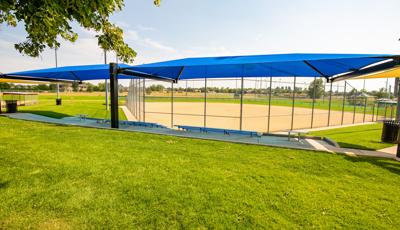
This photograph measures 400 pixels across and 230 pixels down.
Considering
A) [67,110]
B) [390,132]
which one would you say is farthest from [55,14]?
[67,110]

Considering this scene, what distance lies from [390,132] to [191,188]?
9.12 metres

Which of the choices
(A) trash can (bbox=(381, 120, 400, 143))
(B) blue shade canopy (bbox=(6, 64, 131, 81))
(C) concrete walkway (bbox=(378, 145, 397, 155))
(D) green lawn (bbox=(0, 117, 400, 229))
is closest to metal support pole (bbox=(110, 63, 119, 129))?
(B) blue shade canopy (bbox=(6, 64, 131, 81))

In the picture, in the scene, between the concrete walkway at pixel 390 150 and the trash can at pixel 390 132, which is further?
the trash can at pixel 390 132

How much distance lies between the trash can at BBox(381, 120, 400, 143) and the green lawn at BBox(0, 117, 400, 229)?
351 cm

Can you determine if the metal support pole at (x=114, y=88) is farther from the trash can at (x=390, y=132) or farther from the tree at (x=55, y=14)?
the trash can at (x=390, y=132)

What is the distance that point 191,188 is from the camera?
12.9 feet

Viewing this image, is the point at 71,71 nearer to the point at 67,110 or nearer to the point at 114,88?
the point at 114,88

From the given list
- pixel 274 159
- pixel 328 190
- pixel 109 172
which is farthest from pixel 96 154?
pixel 328 190

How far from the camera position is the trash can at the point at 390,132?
27.1ft

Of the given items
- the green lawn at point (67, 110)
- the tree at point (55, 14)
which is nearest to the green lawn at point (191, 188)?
the tree at point (55, 14)

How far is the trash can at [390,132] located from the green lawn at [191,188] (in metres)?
3.51

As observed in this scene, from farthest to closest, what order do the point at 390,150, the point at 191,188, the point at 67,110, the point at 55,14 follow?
the point at 67,110, the point at 390,150, the point at 191,188, the point at 55,14

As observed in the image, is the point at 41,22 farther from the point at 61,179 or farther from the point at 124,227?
the point at 124,227

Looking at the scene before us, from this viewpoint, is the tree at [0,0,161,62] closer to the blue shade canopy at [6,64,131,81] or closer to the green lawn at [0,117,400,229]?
the green lawn at [0,117,400,229]
